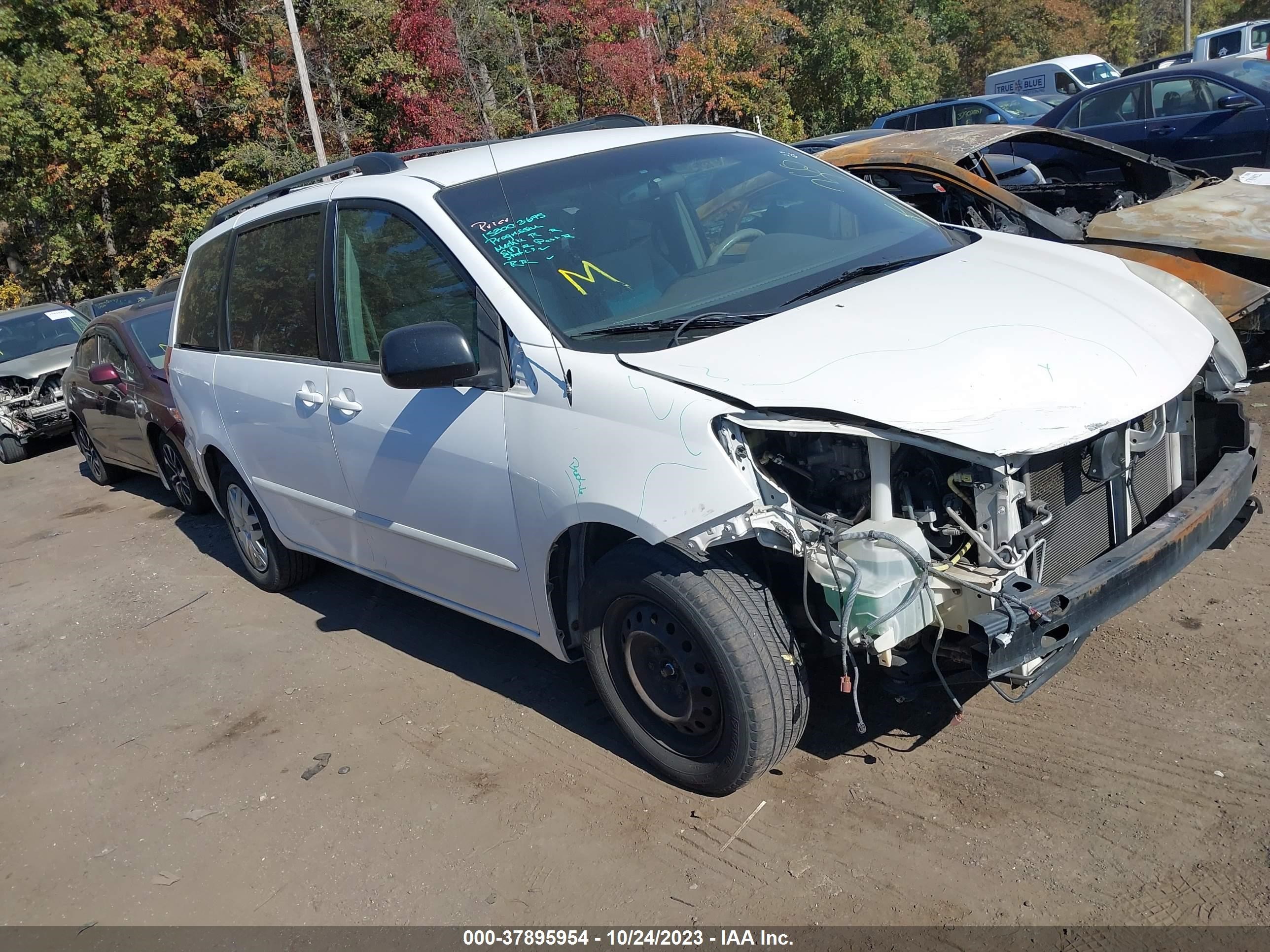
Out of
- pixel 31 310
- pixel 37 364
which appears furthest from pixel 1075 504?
pixel 31 310

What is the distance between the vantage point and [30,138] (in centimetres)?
2211

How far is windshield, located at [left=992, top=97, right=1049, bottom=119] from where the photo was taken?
16234 millimetres

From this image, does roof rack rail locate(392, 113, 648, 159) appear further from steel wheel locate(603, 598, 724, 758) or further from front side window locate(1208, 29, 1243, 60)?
front side window locate(1208, 29, 1243, 60)

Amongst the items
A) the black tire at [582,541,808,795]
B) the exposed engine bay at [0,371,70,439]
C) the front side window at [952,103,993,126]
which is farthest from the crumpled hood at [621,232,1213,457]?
the front side window at [952,103,993,126]

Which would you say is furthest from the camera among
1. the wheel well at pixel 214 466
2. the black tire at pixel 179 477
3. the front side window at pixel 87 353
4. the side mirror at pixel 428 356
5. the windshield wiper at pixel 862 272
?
the front side window at pixel 87 353

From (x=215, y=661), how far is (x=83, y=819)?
129 cm

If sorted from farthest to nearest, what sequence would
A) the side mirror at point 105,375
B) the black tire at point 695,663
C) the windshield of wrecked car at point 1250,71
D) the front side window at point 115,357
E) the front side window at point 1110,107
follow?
the front side window at point 1110,107, the windshield of wrecked car at point 1250,71, the front side window at point 115,357, the side mirror at point 105,375, the black tire at point 695,663

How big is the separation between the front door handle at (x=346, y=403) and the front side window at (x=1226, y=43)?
2070 cm

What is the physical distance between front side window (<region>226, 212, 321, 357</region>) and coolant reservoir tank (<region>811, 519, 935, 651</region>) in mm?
2590

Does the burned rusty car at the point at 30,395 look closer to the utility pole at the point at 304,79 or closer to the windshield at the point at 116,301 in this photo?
the windshield at the point at 116,301

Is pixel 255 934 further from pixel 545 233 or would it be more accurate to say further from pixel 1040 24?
pixel 1040 24

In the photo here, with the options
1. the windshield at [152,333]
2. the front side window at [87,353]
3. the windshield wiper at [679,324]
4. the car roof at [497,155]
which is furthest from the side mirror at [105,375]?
the windshield wiper at [679,324]

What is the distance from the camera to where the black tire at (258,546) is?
5680 mm

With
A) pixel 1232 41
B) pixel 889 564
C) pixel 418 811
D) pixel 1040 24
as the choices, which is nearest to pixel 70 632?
pixel 418 811
